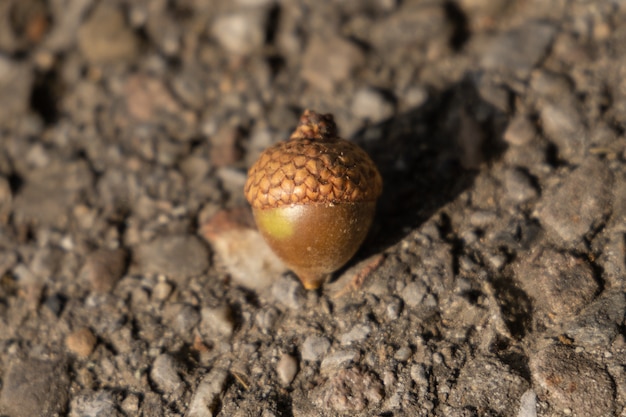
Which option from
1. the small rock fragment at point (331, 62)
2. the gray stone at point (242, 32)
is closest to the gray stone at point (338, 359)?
the small rock fragment at point (331, 62)

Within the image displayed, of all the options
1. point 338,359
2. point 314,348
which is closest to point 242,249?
point 314,348

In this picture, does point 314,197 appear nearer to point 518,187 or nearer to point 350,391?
point 350,391

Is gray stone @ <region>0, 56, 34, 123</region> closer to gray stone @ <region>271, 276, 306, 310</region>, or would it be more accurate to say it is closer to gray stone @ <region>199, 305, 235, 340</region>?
gray stone @ <region>199, 305, 235, 340</region>

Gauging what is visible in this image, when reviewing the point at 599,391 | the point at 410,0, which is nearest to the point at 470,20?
the point at 410,0

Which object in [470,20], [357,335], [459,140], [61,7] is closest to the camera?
[357,335]

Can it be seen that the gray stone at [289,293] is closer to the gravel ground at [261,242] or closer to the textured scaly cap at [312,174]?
the gravel ground at [261,242]

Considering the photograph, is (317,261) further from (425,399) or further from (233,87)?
(233,87)
